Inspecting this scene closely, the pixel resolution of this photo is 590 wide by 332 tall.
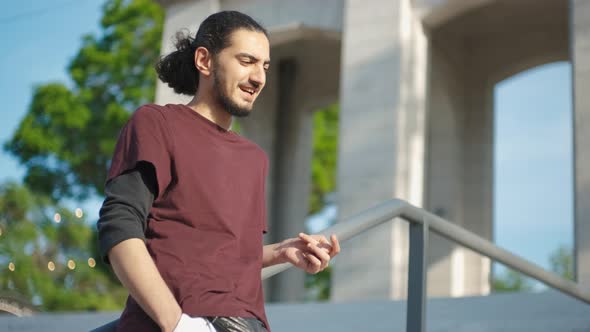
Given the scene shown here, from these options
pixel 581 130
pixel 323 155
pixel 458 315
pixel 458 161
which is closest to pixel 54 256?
pixel 323 155

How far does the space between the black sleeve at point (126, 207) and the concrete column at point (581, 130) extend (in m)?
7.35

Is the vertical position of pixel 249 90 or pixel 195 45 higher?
pixel 195 45

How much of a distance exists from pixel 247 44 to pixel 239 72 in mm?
78

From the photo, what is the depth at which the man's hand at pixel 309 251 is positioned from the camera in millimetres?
2031

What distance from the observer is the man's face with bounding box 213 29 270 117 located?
2008 millimetres

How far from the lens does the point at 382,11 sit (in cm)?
1127

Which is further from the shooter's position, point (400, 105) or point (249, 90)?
point (400, 105)

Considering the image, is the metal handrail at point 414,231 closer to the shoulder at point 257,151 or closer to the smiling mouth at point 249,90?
the shoulder at point 257,151

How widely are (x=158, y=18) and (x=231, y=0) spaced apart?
1121 cm

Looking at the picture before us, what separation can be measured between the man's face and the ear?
0.13 feet

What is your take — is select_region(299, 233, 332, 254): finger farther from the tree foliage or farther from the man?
the tree foliage

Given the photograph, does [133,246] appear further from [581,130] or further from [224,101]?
[581,130]

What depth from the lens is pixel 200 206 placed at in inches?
70.6

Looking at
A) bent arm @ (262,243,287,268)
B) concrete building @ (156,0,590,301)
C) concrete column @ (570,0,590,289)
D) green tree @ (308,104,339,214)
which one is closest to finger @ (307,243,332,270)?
bent arm @ (262,243,287,268)
